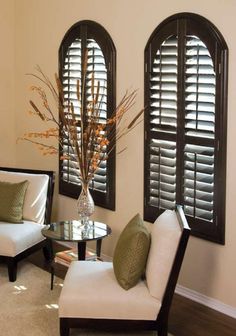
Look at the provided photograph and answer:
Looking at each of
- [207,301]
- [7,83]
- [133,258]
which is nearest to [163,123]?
[133,258]

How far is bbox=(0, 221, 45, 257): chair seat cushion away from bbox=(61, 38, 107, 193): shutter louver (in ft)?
2.06

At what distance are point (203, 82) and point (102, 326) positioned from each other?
180cm

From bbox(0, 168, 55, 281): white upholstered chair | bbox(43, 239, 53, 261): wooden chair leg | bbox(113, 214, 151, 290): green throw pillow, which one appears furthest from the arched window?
bbox(113, 214, 151, 290): green throw pillow

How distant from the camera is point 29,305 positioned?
435cm

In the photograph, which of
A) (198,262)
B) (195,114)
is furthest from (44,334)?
(195,114)

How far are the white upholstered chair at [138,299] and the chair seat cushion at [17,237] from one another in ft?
4.04

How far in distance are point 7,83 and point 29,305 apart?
2.69 metres

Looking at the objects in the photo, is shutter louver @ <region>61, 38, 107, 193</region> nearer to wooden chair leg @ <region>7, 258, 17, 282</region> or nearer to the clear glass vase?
the clear glass vase

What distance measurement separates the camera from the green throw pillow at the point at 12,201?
5.14 m

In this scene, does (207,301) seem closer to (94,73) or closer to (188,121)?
(188,121)

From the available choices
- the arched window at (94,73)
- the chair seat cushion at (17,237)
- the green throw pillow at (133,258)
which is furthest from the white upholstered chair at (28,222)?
the green throw pillow at (133,258)

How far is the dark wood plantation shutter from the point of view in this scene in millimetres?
4082

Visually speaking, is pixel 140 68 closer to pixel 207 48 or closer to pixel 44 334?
pixel 207 48

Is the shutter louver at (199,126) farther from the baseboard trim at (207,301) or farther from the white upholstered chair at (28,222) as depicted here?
the white upholstered chair at (28,222)
